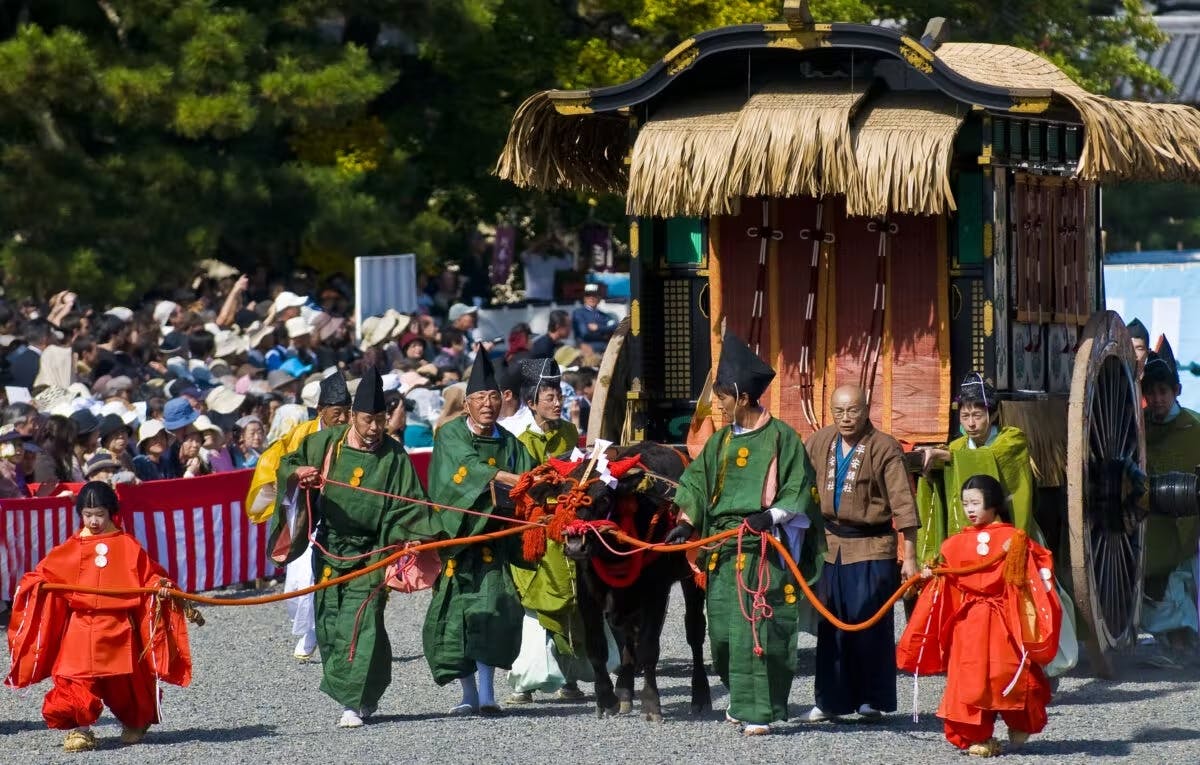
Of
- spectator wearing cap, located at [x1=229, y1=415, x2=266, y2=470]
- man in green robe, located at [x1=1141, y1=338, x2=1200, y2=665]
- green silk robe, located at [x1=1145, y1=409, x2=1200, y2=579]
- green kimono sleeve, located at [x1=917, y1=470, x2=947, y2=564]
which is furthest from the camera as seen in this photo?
spectator wearing cap, located at [x1=229, y1=415, x2=266, y2=470]

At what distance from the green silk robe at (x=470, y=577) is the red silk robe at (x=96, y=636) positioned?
1111mm

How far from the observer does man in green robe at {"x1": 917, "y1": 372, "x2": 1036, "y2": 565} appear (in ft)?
29.9

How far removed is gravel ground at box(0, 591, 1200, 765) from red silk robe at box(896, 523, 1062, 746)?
20 centimetres

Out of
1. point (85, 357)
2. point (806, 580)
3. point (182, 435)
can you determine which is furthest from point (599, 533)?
point (85, 357)

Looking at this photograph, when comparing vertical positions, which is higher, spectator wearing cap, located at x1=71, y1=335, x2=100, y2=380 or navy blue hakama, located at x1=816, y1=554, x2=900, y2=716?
spectator wearing cap, located at x1=71, y1=335, x2=100, y2=380

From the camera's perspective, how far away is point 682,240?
33.9 feet

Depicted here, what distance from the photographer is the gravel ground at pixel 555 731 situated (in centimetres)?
771

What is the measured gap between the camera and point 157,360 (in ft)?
52.7

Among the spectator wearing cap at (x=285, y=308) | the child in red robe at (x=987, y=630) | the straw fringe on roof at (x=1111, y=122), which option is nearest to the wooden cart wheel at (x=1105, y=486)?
the straw fringe on roof at (x=1111, y=122)

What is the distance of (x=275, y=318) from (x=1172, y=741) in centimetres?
1095

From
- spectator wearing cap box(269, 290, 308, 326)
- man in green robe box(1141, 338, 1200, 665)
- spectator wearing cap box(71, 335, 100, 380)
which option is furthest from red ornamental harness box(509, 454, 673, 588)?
spectator wearing cap box(269, 290, 308, 326)

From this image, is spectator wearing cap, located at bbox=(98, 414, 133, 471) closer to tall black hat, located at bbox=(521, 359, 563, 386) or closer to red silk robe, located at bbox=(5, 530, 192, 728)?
tall black hat, located at bbox=(521, 359, 563, 386)

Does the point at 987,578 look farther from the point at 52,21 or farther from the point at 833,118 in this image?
the point at 52,21

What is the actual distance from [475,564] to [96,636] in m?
1.62
